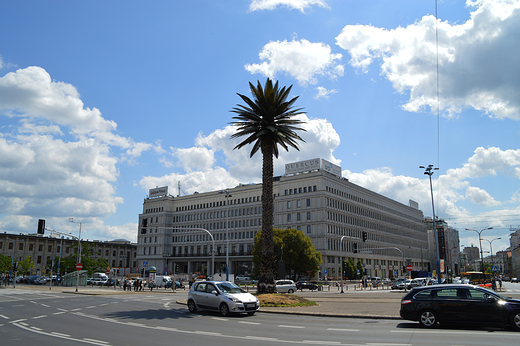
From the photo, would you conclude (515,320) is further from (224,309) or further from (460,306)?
(224,309)

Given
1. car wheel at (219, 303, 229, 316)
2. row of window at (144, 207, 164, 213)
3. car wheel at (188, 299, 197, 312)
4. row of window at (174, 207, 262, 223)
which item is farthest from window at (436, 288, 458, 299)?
row of window at (144, 207, 164, 213)

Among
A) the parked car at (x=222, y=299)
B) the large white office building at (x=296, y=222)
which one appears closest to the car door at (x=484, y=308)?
the parked car at (x=222, y=299)

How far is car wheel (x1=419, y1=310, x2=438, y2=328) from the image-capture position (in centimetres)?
1402

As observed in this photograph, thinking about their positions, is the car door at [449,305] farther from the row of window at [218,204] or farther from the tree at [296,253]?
the row of window at [218,204]

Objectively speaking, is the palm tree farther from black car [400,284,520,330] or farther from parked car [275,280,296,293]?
parked car [275,280,296,293]

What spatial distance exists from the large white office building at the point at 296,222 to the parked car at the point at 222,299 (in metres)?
54.0

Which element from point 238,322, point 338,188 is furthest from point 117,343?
point 338,188

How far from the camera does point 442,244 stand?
614 feet

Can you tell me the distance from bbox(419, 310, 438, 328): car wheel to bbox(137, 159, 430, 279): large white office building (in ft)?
188

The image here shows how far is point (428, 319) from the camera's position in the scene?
14078 millimetres

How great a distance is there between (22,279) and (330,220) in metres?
66.6

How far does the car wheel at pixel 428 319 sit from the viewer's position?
46.0 feet

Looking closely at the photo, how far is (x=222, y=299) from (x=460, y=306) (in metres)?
10.00

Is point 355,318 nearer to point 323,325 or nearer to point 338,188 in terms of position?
point 323,325
